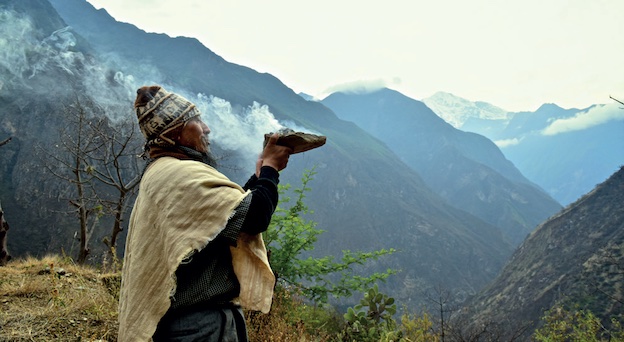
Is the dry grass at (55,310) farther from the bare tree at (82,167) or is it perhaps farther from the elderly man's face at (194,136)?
the bare tree at (82,167)

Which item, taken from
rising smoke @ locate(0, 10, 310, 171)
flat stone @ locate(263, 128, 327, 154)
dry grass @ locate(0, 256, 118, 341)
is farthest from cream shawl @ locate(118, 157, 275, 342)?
rising smoke @ locate(0, 10, 310, 171)

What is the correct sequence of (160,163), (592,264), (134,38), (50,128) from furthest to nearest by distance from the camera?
(134,38)
(50,128)
(592,264)
(160,163)

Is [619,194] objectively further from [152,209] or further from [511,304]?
[152,209]

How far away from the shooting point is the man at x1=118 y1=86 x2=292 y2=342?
Answer: 132 centimetres

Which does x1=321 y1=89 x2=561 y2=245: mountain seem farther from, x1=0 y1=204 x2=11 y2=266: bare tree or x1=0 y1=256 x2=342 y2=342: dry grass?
x1=0 y1=204 x2=11 y2=266: bare tree

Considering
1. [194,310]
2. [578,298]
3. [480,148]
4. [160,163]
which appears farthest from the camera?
[480,148]

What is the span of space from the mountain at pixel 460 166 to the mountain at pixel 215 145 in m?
24.2

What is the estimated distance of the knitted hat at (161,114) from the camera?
157 centimetres

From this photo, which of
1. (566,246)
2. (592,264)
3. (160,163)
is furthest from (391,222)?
(160,163)

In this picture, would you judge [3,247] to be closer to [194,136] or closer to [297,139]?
[194,136]

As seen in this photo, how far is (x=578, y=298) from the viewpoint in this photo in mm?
29875

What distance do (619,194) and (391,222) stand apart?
1746 inches

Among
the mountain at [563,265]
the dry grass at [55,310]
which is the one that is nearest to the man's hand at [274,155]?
the dry grass at [55,310]

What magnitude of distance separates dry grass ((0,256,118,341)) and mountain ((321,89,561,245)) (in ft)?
356
